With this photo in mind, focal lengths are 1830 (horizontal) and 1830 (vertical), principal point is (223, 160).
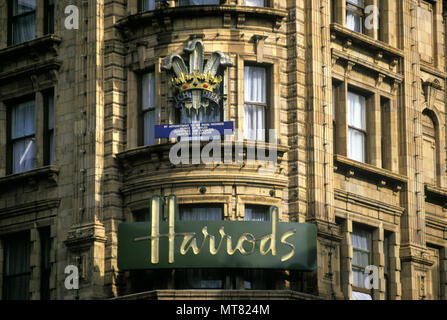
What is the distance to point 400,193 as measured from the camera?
238 ft

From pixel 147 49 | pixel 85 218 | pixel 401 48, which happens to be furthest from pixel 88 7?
pixel 401 48

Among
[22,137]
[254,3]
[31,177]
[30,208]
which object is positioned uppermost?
[254,3]

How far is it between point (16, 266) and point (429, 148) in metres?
18.0

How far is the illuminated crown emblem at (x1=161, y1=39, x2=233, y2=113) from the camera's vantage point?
67.8 m

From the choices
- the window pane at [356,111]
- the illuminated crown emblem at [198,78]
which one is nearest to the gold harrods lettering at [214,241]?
the illuminated crown emblem at [198,78]

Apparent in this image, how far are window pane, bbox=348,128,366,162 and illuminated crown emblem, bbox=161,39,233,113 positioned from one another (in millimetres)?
6580

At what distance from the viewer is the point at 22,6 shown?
74312mm

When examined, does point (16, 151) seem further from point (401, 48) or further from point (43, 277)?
point (401, 48)

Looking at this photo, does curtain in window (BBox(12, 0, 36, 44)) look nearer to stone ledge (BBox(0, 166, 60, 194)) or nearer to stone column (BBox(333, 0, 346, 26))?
stone ledge (BBox(0, 166, 60, 194))

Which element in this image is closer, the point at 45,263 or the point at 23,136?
the point at 45,263

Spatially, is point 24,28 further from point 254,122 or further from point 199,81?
point 254,122

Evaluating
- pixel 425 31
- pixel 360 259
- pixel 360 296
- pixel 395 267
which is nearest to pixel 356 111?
pixel 360 259

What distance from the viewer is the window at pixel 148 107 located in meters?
69.1

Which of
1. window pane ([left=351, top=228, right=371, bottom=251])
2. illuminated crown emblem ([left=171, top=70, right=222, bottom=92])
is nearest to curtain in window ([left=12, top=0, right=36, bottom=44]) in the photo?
illuminated crown emblem ([left=171, top=70, right=222, bottom=92])
